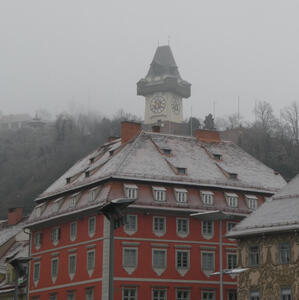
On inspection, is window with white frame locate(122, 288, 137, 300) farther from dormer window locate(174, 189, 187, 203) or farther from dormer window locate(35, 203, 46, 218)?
dormer window locate(35, 203, 46, 218)

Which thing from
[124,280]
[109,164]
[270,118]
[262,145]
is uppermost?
[270,118]

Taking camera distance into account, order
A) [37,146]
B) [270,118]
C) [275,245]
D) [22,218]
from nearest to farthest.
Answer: [275,245] → [22,218] → [270,118] → [37,146]

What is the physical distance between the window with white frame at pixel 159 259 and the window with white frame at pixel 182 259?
1.14 meters

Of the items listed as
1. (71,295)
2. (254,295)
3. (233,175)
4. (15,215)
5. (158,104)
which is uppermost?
(158,104)

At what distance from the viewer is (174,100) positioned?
567 ft

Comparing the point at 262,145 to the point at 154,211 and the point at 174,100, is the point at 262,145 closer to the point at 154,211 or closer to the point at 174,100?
the point at 174,100

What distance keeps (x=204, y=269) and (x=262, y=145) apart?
202ft

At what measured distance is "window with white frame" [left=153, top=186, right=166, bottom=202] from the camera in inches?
2534

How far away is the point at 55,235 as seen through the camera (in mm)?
69312

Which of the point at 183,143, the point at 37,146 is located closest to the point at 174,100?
the point at 37,146

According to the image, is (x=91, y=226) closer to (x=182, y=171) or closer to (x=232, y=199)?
(x=182, y=171)

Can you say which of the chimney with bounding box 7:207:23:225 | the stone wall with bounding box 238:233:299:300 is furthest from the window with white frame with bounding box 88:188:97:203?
the chimney with bounding box 7:207:23:225

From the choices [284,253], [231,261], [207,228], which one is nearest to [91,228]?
[207,228]

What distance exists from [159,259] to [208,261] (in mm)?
4202
